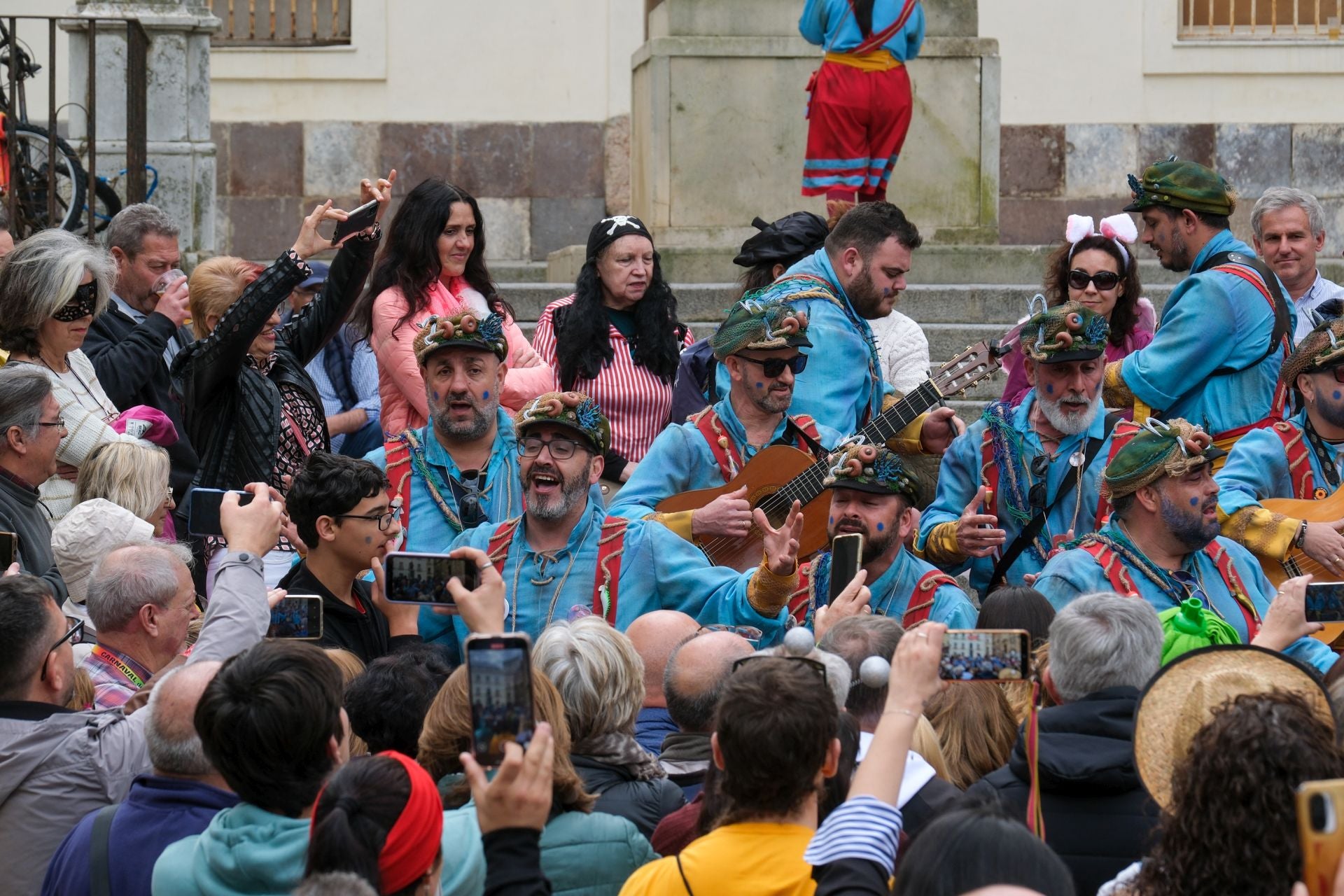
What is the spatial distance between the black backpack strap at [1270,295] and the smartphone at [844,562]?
242 cm

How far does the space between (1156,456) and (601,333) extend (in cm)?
270

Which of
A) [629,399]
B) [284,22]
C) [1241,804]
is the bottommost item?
[1241,804]

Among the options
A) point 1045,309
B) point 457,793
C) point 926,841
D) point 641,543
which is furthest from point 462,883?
point 1045,309

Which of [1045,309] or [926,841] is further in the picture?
[1045,309]

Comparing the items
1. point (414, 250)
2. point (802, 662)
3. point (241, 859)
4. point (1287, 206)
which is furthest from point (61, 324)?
point (1287, 206)

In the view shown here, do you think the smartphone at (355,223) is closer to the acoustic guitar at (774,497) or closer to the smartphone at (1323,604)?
the acoustic guitar at (774,497)

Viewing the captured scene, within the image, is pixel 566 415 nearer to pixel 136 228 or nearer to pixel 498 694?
pixel 136 228

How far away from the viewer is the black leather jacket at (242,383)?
6.82 meters

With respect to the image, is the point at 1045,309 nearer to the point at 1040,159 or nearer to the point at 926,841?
the point at 926,841

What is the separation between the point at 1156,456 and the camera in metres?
5.83

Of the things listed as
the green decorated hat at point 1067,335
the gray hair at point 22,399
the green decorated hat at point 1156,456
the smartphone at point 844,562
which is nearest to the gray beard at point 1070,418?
the green decorated hat at point 1067,335

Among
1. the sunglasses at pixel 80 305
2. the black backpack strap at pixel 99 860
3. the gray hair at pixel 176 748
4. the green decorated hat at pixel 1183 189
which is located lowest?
the black backpack strap at pixel 99 860

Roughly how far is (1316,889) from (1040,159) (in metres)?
14.0

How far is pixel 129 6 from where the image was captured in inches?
439
